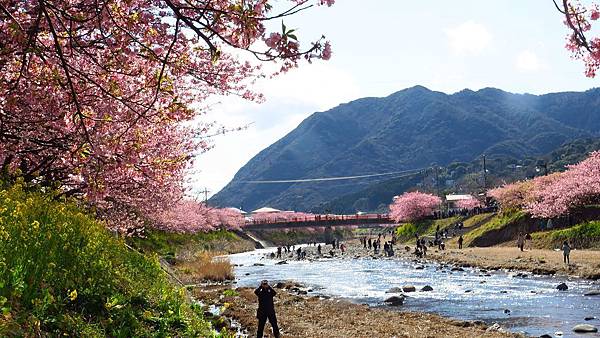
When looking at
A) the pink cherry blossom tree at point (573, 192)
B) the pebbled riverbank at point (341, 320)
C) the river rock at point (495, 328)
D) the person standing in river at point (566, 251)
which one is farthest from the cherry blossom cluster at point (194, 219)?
the pink cherry blossom tree at point (573, 192)

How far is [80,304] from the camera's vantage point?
24.9ft

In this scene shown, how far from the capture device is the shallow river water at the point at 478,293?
20.5 m

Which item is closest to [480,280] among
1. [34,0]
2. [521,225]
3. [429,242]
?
[521,225]

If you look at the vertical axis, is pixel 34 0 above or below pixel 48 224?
above

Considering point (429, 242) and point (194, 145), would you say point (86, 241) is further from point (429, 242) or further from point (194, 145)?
point (429, 242)

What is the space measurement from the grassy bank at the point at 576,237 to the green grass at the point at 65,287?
1625 inches

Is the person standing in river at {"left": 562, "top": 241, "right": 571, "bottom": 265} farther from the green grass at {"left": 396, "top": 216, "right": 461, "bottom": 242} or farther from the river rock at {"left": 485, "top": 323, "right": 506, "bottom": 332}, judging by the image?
the green grass at {"left": 396, "top": 216, "right": 461, "bottom": 242}

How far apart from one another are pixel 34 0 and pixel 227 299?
69.6 ft

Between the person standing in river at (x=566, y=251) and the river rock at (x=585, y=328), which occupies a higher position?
the person standing in river at (x=566, y=251)

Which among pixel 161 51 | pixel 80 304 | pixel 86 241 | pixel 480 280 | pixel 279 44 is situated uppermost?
pixel 161 51

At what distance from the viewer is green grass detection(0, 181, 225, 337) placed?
6.21 m

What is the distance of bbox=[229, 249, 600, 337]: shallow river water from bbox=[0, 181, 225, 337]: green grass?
13976 mm

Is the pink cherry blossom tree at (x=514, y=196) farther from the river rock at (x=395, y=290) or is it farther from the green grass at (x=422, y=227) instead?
the river rock at (x=395, y=290)

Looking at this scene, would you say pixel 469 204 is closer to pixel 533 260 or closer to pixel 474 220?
pixel 474 220
